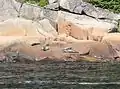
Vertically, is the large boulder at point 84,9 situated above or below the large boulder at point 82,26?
above

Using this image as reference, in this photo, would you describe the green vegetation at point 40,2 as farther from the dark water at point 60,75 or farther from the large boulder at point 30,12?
the dark water at point 60,75

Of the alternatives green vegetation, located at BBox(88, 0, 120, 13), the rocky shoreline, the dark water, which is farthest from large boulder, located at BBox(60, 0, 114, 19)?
the dark water

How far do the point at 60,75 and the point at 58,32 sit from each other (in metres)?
15.8

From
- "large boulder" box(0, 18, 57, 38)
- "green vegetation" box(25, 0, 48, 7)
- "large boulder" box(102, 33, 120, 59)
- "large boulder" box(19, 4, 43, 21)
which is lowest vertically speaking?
"large boulder" box(102, 33, 120, 59)

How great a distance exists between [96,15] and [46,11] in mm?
4286

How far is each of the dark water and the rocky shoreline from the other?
2101mm

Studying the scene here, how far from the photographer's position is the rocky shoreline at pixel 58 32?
3394 centimetres

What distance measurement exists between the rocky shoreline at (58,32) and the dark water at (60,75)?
6.89 ft

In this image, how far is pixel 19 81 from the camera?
22109mm

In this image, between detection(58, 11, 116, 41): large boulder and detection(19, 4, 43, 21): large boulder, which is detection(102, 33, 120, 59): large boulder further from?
detection(19, 4, 43, 21): large boulder

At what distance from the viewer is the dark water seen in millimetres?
20688

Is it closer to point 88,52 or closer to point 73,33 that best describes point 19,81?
point 88,52

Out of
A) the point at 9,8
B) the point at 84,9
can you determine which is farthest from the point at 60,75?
the point at 9,8

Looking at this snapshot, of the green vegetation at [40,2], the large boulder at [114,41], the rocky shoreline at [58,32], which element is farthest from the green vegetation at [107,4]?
the large boulder at [114,41]
